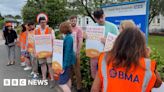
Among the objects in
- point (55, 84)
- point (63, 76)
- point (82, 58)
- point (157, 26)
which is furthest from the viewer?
point (157, 26)

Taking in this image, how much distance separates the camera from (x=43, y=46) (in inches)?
323

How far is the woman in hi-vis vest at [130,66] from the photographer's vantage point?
9.84 feet

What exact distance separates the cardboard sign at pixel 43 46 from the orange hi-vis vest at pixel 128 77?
5059 mm

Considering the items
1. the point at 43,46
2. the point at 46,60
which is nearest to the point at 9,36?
the point at 46,60

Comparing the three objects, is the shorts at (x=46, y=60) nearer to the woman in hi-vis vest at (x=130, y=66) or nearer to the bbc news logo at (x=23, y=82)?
the bbc news logo at (x=23, y=82)

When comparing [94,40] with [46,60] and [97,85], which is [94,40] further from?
[97,85]

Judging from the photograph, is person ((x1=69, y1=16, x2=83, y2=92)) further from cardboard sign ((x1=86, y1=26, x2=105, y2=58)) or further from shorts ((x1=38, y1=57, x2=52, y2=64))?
shorts ((x1=38, y1=57, x2=52, y2=64))

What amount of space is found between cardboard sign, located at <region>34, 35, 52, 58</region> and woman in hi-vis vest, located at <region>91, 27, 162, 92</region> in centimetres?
511

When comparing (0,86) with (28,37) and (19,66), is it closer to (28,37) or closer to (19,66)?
(28,37)

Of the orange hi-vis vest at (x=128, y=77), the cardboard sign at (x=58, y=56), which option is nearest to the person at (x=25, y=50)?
the cardboard sign at (x=58, y=56)

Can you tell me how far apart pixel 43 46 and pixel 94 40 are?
88.4 inches

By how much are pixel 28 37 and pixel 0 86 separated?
236 cm

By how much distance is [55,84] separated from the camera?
856 centimetres

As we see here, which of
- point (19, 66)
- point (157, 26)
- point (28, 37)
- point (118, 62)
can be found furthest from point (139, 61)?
point (157, 26)
